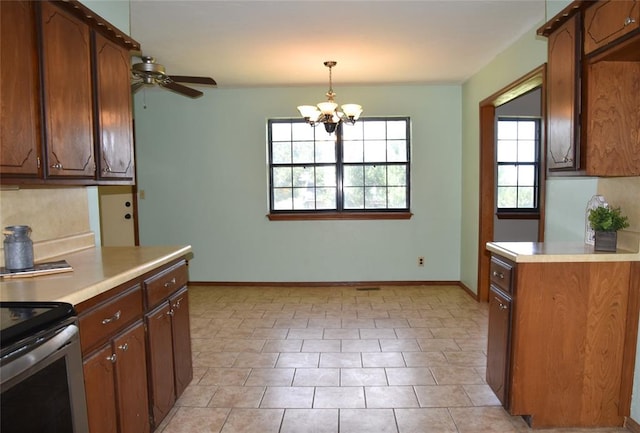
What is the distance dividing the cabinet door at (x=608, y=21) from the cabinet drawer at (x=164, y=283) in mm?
2586

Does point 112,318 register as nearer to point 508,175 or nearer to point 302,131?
point 302,131

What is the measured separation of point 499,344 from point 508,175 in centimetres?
416

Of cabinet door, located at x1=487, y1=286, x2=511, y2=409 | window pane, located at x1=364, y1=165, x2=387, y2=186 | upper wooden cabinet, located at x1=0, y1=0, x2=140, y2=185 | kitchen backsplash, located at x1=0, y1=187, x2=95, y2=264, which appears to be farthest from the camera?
window pane, located at x1=364, y1=165, x2=387, y2=186

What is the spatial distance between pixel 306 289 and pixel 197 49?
3078 millimetres

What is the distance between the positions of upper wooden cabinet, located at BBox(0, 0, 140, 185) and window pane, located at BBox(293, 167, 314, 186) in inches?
116

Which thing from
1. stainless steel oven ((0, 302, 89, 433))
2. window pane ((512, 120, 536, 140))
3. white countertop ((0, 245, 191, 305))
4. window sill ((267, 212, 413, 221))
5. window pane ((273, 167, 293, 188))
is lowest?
stainless steel oven ((0, 302, 89, 433))

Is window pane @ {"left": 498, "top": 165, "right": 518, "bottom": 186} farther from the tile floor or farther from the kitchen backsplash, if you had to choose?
the kitchen backsplash

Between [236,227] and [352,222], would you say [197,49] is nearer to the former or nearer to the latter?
[236,227]

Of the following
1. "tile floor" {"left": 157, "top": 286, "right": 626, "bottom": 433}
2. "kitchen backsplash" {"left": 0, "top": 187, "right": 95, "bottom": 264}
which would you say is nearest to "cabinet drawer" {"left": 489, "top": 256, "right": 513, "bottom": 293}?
"tile floor" {"left": 157, "top": 286, "right": 626, "bottom": 433}

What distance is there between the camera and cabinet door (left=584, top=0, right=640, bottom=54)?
1.79 metres

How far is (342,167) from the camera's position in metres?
5.26

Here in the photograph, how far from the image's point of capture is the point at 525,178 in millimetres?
5902

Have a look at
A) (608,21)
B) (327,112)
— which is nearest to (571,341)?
(608,21)

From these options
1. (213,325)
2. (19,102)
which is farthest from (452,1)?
(213,325)
